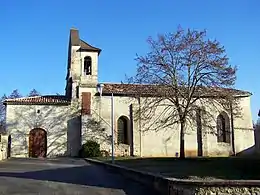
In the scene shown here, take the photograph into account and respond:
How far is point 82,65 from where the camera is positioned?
43.4 m

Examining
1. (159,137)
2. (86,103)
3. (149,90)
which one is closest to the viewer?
(149,90)

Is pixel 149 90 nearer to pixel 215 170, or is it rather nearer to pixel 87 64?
pixel 87 64

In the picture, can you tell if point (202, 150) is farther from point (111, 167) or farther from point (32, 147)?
point (111, 167)

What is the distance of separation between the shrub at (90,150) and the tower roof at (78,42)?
11673 mm

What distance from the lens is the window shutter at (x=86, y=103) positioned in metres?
41.1

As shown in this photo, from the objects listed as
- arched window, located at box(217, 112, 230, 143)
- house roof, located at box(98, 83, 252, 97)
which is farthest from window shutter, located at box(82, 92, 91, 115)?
arched window, located at box(217, 112, 230, 143)

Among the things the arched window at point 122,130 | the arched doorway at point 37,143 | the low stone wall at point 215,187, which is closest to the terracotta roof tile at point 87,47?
the arched window at point 122,130

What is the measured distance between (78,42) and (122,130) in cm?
1218

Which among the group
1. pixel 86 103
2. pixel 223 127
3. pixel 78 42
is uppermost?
pixel 78 42

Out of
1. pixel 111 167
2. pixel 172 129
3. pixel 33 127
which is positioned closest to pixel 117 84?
pixel 172 129

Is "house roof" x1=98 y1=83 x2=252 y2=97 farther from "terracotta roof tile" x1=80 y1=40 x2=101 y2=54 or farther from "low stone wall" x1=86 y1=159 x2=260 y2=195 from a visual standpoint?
"low stone wall" x1=86 y1=159 x2=260 y2=195

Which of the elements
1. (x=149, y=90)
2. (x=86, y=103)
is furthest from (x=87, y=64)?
(x=149, y=90)

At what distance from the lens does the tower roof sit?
43781mm

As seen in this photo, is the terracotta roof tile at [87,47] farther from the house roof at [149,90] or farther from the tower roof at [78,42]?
the house roof at [149,90]
